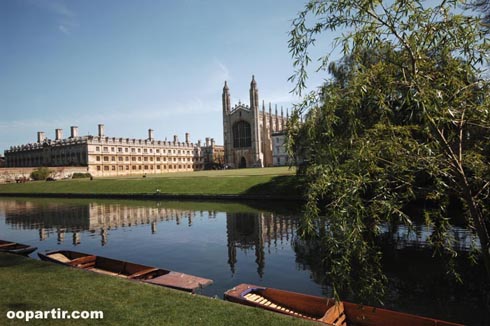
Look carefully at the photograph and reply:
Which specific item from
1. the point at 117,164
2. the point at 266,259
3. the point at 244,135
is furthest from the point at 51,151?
the point at 266,259

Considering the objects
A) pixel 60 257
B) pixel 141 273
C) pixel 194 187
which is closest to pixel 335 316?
pixel 141 273

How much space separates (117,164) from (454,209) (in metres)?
85.0

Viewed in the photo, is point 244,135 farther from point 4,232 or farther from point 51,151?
point 4,232

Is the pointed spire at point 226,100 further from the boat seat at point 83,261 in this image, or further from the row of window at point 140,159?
the boat seat at point 83,261

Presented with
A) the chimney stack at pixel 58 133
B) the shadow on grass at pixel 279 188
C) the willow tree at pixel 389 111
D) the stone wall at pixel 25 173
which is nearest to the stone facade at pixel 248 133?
the stone wall at pixel 25 173

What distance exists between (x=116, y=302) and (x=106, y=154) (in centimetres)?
8852

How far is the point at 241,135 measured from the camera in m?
104

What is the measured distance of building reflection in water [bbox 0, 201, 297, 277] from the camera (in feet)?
55.5

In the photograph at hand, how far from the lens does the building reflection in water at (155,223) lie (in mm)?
16922

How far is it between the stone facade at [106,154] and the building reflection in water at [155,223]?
57.5m

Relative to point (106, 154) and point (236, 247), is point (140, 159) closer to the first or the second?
point (106, 154)

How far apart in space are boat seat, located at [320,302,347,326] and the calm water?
2.82 meters

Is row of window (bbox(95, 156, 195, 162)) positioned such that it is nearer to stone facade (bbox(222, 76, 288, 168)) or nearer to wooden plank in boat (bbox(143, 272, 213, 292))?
stone facade (bbox(222, 76, 288, 168))

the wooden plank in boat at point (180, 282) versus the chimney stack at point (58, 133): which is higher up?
the chimney stack at point (58, 133)
